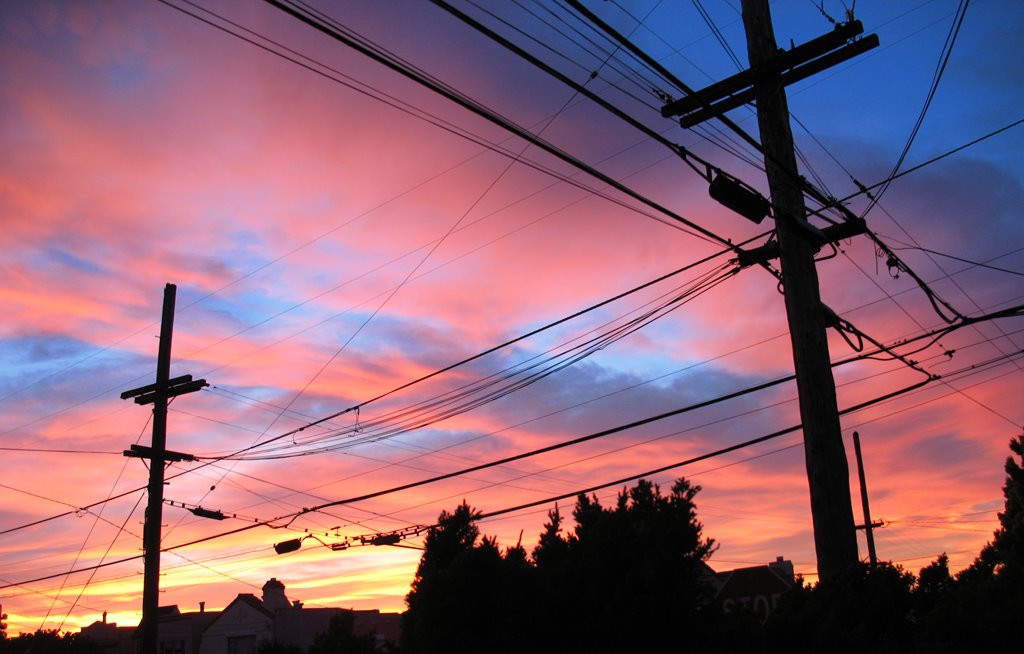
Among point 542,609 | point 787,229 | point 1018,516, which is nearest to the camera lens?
point 542,609

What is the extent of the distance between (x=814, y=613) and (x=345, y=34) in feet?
27.6

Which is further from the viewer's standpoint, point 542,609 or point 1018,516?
point 1018,516

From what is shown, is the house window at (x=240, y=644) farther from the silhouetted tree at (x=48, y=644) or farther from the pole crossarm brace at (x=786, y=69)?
the pole crossarm brace at (x=786, y=69)

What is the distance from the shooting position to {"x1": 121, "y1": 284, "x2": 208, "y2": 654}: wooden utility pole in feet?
73.7

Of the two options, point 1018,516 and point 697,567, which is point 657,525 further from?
point 1018,516

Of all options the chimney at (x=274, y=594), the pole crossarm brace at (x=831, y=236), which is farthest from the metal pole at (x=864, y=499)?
the chimney at (x=274, y=594)

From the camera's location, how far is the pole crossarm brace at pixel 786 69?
12945mm

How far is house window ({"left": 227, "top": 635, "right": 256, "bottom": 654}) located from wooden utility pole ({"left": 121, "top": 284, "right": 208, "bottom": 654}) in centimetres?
3533

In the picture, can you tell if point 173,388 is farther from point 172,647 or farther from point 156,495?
point 172,647

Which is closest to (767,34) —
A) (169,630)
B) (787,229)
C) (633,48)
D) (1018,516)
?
(787,229)

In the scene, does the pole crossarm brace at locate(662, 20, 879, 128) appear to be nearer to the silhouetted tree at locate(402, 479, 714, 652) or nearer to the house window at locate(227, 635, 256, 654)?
the silhouetted tree at locate(402, 479, 714, 652)

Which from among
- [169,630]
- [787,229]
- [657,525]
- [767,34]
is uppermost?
[767,34]

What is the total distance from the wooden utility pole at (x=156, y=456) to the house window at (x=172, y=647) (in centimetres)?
3972

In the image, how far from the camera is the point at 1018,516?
80.4 ft
